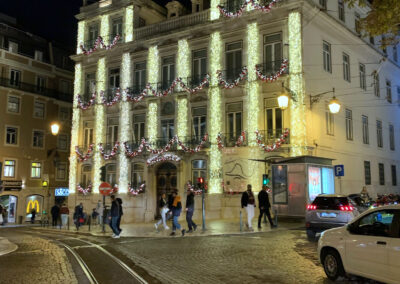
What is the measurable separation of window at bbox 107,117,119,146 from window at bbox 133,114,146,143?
1.87 m

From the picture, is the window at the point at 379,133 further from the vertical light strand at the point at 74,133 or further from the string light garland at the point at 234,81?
the vertical light strand at the point at 74,133

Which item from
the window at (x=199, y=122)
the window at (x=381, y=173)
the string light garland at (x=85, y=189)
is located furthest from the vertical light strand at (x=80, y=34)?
the window at (x=381, y=173)

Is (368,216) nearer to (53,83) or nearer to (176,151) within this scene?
(176,151)

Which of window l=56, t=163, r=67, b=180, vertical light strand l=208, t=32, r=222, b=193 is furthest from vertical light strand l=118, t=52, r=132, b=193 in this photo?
window l=56, t=163, r=67, b=180

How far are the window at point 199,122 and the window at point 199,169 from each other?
64.0 inches

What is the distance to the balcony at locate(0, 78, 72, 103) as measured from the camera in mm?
39691

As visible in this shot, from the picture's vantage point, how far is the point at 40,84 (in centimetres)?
4331

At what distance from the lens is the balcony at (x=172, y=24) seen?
28422 mm

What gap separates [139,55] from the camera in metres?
31.6

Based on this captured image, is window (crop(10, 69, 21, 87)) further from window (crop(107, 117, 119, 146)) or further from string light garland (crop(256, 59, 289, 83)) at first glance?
string light garland (crop(256, 59, 289, 83))

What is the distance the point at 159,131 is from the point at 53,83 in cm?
2060

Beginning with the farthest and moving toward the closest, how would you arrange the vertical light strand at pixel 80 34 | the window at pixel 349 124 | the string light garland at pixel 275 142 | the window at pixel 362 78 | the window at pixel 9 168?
the window at pixel 9 168
the vertical light strand at pixel 80 34
the window at pixel 362 78
the window at pixel 349 124
the string light garland at pixel 275 142

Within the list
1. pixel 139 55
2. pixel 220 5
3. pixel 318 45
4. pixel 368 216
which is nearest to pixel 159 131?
pixel 139 55

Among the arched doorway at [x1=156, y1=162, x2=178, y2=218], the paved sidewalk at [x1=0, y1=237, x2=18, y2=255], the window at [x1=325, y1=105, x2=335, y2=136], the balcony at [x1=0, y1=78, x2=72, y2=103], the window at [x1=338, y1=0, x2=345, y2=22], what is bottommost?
the paved sidewalk at [x1=0, y1=237, x2=18, y2=255]
